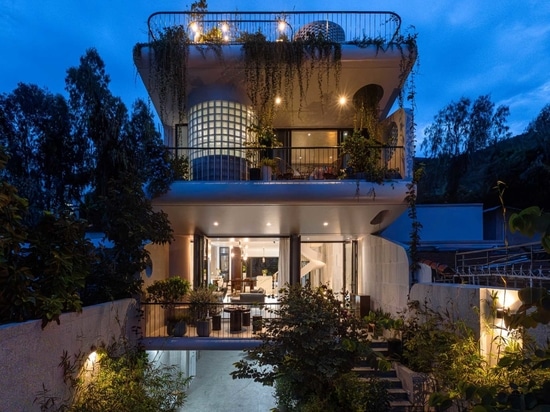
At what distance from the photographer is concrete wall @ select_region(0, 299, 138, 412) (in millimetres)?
3729

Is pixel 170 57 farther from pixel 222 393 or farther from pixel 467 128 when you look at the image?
pixel 467 128

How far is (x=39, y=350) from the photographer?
425 centimetres

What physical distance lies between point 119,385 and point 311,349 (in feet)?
9.46

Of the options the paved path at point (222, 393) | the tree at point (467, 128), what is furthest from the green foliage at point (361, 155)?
the tree at point (467, 128)

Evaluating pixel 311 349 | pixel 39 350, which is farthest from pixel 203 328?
pixel 39 350

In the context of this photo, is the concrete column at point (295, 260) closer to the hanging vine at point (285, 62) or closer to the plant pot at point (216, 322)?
the plant pot at point (216, 322)

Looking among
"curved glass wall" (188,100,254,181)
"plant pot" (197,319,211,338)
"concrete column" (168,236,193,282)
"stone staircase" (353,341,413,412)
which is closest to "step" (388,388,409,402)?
"stone staircase" (353,341,413,412)

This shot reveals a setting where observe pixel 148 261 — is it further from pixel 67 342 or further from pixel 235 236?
pixel 235 236

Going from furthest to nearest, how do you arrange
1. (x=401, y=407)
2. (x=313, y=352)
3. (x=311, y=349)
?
(x=401, y=407)
(x=313, y=352)
(x=311, y=349)

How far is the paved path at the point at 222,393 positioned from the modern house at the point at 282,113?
11.9 ft

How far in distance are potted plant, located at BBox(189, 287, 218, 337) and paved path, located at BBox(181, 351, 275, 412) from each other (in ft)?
4.55

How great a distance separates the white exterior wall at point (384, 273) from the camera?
900cm

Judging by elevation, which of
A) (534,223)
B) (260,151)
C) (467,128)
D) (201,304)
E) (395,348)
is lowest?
(395,348)

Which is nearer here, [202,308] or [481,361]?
[481,361]
